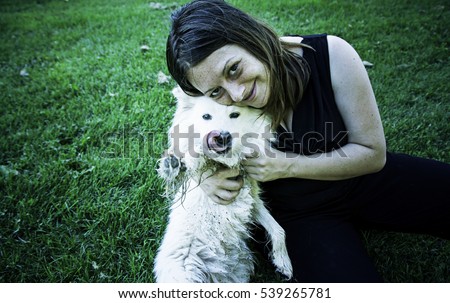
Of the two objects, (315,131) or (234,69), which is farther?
(315,131)

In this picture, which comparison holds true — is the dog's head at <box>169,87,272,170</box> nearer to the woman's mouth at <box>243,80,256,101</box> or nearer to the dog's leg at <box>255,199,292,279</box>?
the woman's mouth at <box>243,80,256,101</box>

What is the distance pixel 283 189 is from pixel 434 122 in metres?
1.53

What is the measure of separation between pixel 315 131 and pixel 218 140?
0.45m

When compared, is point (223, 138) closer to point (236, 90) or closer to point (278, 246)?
point (236, 90)

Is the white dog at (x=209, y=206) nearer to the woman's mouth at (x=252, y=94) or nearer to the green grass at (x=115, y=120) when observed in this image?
the woman's mouth at (x=252, y=94)

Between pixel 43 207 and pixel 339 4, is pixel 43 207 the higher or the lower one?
the lower one

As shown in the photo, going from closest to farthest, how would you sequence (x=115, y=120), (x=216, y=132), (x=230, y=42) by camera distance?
(x=230, y=42) < (x=216, y=132) < (x=115, y=120)

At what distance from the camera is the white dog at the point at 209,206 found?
1.44 m

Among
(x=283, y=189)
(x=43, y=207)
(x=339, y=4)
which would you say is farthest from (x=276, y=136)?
(x=339, y=4)

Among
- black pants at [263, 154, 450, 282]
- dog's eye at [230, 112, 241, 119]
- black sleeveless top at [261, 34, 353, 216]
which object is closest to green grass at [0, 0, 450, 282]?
black pants at [263, 154, 450, 282]

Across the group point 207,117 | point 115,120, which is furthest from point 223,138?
point 115,120

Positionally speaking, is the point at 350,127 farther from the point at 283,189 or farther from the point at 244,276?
the point at 244,276

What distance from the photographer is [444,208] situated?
4.99ft

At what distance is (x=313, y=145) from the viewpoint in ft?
5.06
